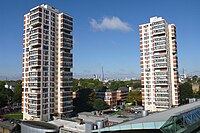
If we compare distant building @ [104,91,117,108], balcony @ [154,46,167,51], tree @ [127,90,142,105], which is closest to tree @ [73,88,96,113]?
distant building @ [104,91,117,108]

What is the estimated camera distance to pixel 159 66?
2857 inches

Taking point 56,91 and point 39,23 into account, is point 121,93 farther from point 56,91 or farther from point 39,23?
point 39,23

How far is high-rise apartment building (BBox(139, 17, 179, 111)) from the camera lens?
71.4m

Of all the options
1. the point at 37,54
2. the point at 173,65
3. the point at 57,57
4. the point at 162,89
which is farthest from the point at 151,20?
the point at 37,54

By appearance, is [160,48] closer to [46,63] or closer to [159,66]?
[159,66]

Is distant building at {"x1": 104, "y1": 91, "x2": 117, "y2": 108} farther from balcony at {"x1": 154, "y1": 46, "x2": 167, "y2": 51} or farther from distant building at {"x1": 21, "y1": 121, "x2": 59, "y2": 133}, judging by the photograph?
distant building at {"x1": 21, "y1": 121, "x2": 59, "y2": 133}

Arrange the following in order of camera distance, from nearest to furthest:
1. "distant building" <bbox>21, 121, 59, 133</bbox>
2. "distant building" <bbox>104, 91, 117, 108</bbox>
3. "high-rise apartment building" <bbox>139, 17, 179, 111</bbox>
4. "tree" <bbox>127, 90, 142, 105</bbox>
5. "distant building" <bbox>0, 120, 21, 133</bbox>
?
1. "distant building" <bbox>21, 121, 59, 133</bbox>
2. "distant building" <bbox>0, 120, 21, 133</bbox>
3. "high-rise apartment building" <bbox>139, 17, 179, 111</bbox>
4. "tree" <bbox>127, 90, 142, 105</bbox>
5. "distant building" <bbox>104, 91, 117, 108</bbox>

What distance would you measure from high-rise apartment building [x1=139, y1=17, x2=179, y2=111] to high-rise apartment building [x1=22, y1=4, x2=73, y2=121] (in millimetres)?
28057

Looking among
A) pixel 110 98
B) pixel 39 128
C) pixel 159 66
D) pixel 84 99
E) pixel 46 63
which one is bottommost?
pixel 110 98

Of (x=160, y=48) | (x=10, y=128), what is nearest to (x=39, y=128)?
(x=10, y=128)

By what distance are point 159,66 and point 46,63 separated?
38511mm

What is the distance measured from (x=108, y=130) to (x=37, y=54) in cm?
4343

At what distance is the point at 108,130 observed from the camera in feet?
82.9

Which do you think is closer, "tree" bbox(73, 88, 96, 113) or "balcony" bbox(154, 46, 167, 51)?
"balcony" bbox(154, 46, 167, 51)
